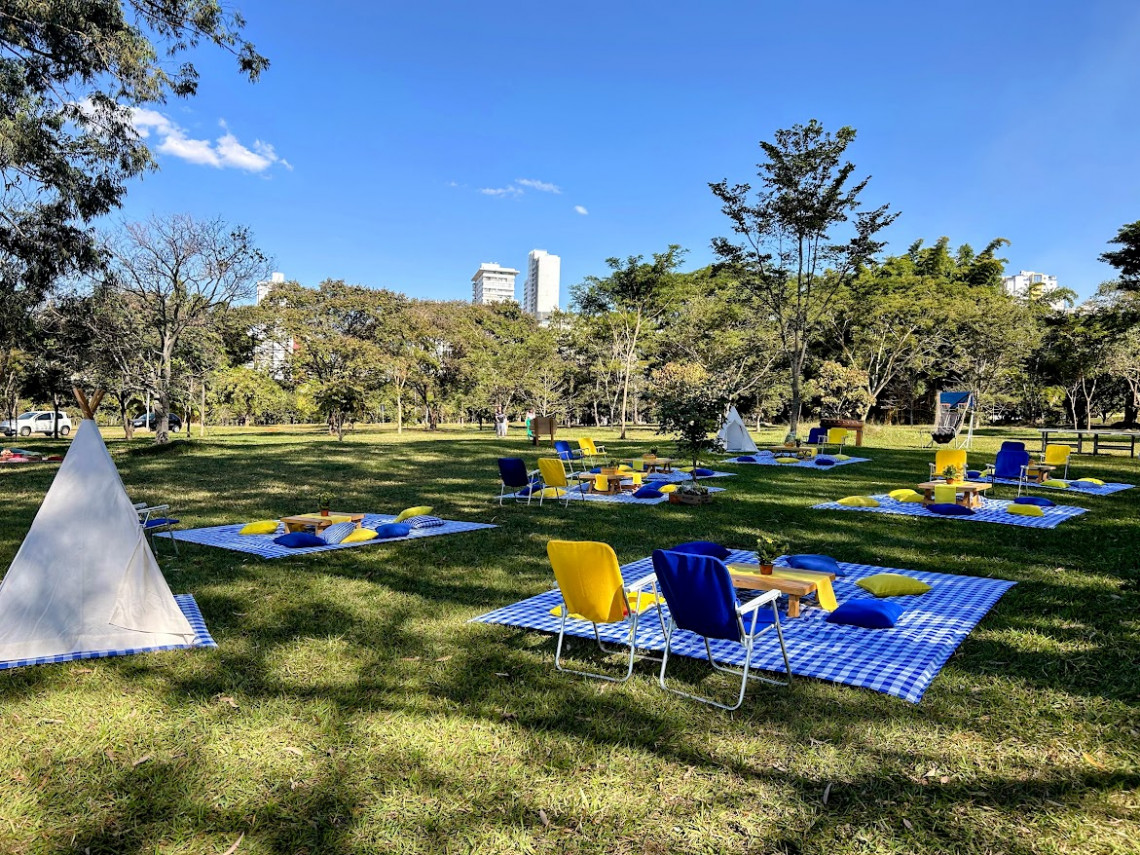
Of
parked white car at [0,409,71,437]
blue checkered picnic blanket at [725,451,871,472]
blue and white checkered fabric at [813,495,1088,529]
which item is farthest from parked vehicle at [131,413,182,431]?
blue and white checkered fabric at [813,495,1088,529]

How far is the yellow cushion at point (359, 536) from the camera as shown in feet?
28.8

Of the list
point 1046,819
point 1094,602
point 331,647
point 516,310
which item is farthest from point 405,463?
point 516,310

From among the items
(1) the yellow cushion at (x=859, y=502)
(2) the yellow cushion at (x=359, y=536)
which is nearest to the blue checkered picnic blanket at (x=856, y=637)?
(2) the yellow cushion at (x=359, y=536)

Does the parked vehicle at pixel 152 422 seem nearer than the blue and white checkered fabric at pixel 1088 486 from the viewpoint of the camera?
No

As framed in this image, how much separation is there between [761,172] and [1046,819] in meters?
25.4

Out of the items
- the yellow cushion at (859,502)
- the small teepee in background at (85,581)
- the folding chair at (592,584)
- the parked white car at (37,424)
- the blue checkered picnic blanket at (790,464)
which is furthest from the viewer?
the parked white car at (37,424)

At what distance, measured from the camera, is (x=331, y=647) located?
5.10 m

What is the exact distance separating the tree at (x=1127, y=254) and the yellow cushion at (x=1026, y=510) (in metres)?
20.8

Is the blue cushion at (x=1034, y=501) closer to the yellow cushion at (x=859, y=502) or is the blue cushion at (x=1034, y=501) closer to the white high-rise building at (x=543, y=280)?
the yellow cushion at (x=859, y=502)

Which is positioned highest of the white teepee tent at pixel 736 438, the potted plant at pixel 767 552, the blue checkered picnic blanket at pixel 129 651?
the white teepee tent at pixel 736 438

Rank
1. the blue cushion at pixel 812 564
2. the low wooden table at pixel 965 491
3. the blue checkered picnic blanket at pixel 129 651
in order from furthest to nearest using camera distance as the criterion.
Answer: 1. the low wooden table at pixel 965 491
2. the blue cushion at pixel 812 564
3. the blue checkered picnic blanket at pixel 129 651

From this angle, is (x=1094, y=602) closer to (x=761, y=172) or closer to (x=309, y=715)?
(x=309, y=715)

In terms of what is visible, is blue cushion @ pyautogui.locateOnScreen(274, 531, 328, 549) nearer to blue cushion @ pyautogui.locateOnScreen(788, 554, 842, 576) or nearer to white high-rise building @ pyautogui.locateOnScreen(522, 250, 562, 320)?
blue cushion @ pyautogui.locateOnScreen(788, 554, 842, 576)

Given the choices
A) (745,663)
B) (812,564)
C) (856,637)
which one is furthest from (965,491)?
(745,663)
